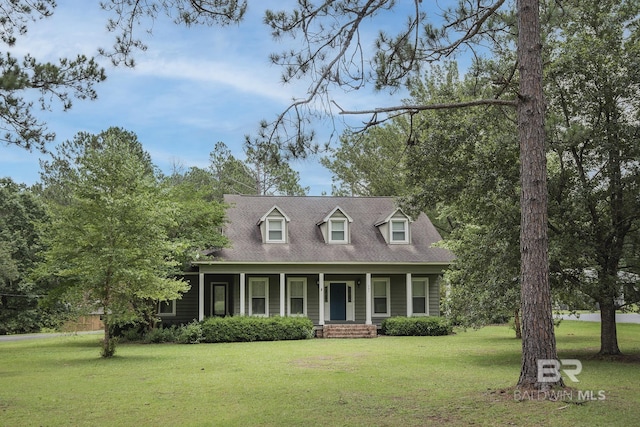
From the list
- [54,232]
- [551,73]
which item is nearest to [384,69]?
[551,73]

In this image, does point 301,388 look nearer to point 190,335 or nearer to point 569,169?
point 569,169

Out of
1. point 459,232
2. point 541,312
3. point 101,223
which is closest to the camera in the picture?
point 541,312

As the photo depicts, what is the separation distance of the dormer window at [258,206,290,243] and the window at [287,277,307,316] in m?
1.86

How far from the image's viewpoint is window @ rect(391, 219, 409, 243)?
2739 cm

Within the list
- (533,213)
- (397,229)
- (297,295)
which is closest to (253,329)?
(297,295)

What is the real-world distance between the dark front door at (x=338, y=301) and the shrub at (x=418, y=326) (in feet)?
8.58

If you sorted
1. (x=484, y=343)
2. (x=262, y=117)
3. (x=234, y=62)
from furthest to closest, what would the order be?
(x=484, y=343), (x=234, y=62), (x=262, y=117)

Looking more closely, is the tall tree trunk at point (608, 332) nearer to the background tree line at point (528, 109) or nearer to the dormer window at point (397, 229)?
the background tree line at point (528, 109)

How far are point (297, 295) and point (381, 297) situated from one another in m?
3.59

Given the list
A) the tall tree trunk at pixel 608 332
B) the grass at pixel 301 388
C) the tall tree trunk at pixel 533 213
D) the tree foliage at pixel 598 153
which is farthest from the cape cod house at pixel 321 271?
the tall tree trunk at pixel 533 213

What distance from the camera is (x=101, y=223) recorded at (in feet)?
54.4

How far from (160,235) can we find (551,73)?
10424 millimetres

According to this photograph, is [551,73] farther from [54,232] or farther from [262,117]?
[54,232]

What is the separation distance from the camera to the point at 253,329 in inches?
918
